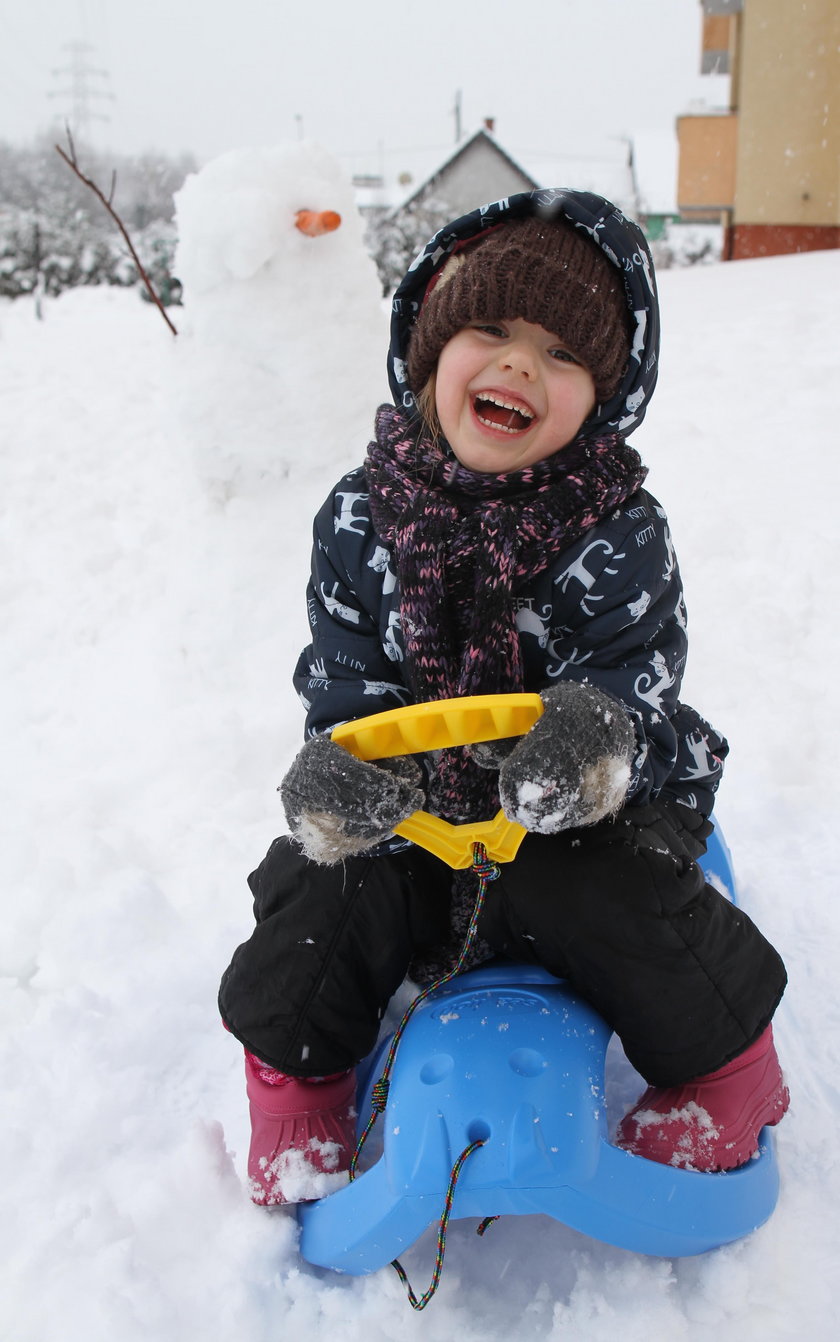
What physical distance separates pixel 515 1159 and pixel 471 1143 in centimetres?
5

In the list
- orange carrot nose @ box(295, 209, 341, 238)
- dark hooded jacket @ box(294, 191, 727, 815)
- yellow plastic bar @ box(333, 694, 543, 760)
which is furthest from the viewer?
orange carrot nose @ box(295, 209, 341, 238)

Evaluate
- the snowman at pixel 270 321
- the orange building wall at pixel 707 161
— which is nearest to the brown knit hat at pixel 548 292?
the snowman at pixel 270 321

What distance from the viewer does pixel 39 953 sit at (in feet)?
5.33

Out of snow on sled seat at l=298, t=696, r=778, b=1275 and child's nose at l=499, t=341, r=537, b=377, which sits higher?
child's nose at l=499, t=341, r=537, b=377

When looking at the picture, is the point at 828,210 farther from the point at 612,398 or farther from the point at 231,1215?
the point at 231,1215

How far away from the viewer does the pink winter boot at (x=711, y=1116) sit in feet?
3.63

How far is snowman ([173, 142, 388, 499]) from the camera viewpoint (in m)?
3.03

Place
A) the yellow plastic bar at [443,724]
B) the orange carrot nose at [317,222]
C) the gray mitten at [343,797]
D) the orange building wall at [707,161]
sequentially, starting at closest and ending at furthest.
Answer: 1. the yellow plastic bar at [443,724]
2. the gray mitten at [343,797]
3. the orange carrot nose at [317,222]
4. the orange building wall at [707,161]

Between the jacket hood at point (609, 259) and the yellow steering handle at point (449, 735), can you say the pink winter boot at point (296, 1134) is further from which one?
the jacket hood at point (609, 259)

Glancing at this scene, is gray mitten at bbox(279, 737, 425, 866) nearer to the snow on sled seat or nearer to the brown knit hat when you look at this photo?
the snow on sled seat

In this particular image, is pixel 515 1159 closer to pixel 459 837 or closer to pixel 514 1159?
pixel 514 1159

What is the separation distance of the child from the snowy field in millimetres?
130

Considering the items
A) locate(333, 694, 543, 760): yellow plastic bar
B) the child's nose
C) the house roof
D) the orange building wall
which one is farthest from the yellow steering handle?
the house roof

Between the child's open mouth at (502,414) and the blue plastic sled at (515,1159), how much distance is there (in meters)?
0.72
